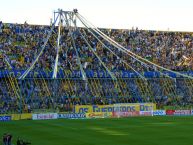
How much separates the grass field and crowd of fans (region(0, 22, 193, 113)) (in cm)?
720

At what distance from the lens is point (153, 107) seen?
5725 centimetres

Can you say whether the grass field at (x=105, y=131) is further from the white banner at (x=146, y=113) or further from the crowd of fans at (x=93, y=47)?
the crowd of fans at (x=93, y=47)

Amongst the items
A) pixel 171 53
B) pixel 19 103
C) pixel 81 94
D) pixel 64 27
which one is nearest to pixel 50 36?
pixel 64 27

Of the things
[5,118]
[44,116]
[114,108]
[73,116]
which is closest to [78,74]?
[114,108]

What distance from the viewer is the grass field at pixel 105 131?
33.5m

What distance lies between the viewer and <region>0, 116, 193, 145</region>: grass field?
3350 cm

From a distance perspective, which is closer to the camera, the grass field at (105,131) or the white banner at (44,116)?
the grass field at (105,131)

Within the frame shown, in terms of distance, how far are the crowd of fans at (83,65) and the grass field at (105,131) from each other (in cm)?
720

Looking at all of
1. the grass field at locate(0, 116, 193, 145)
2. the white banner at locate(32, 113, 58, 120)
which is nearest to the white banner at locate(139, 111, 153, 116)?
the grass field at locate(0, 116, 193, 145)

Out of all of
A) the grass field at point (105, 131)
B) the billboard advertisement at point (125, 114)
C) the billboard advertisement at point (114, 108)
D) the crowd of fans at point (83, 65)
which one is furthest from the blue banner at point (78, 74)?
the grass field at point (105, 131)

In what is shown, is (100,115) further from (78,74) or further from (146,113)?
(78,74)

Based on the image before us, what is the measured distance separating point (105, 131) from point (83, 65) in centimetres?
2251

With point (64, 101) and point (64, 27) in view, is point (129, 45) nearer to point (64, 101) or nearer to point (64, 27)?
point (64, 27)

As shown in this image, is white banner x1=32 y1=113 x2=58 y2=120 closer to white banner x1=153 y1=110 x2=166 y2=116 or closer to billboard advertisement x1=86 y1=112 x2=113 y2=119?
billboard advertisement x1=86 y1=112 x2=113 y2=119
